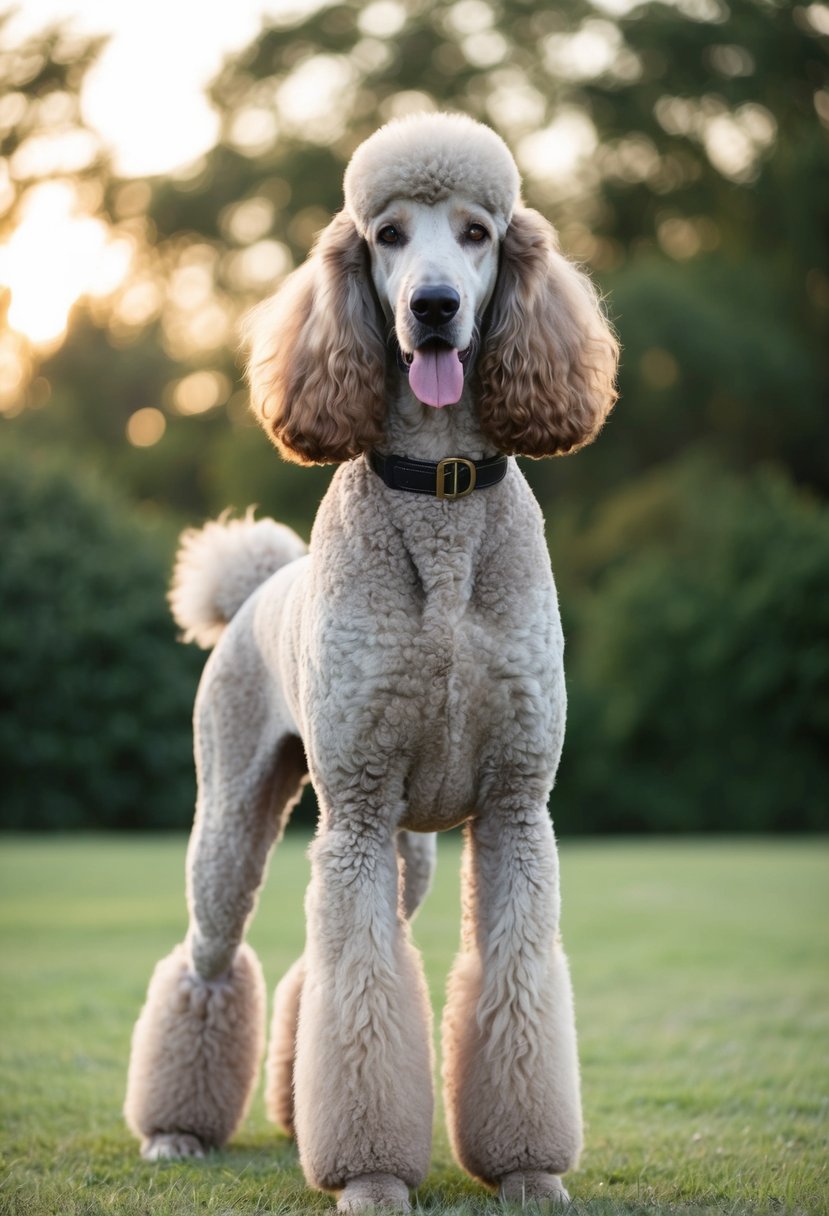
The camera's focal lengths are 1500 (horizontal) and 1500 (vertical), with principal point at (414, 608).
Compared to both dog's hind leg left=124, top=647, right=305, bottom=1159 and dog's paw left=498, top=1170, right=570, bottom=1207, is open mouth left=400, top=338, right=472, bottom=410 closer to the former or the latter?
dog's hind leg left=124, top=647, right=305, bottom=1159

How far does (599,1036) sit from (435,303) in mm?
3608

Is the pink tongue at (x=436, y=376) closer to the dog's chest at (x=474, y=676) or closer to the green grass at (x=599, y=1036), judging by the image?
the dog's chest at (x=474, y=676)

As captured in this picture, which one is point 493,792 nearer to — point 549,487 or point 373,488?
point 373,488

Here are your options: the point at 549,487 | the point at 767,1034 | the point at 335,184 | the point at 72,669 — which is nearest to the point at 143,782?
the point at 72,669

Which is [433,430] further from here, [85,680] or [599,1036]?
[85,680]

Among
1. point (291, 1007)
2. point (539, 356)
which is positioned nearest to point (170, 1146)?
point (291, 1007)

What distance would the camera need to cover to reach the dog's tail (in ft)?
14.9

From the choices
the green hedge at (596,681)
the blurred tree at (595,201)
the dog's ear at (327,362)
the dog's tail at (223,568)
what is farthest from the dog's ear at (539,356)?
the blurred tree at (595,201)

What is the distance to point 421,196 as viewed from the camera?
123 inches

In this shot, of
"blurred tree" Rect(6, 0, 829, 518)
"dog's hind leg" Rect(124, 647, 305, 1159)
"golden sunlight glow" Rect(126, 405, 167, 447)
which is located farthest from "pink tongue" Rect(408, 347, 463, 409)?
"golden sunlight glow" Rect(126, 405, 167, 447)

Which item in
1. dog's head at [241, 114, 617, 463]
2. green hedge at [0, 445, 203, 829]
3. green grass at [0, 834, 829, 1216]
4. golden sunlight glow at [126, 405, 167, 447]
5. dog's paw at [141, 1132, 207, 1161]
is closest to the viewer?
dog's head at [241, 114, 617, 463]

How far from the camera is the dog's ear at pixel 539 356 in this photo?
10.6ft

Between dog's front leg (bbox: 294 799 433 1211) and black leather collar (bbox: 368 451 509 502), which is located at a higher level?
black leather collar (bbox: 368 451 509 502)

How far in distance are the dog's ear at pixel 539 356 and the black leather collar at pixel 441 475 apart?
3.0 inches
